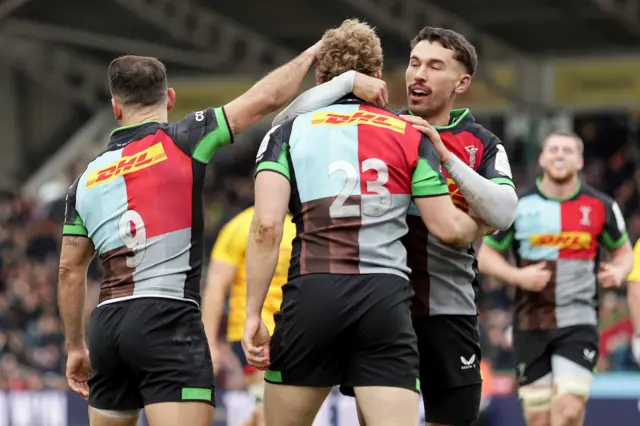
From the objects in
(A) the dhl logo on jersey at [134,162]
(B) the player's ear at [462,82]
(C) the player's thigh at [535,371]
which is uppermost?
(B) the player's ear at [462,82]

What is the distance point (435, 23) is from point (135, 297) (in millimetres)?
15208

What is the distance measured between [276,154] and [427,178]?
644 millimetres

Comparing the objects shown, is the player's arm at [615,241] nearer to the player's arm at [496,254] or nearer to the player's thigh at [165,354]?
the player's arm at [496,254]

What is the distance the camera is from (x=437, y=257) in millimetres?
5969

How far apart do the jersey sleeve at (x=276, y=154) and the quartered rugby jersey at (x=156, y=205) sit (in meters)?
0.31

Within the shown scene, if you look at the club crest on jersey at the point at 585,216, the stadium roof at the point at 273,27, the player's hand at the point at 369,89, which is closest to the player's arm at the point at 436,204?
the player's hand at the point at 369,89

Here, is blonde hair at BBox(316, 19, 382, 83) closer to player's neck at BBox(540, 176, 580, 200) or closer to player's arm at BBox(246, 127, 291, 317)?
player's arm at BBox(246, 127, 291, 317)

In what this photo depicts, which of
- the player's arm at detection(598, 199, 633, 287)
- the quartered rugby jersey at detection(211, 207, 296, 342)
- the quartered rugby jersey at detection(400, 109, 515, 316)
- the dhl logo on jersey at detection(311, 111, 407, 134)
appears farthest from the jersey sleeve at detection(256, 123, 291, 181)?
the player's arm at detection(598, 199, 633, 287)

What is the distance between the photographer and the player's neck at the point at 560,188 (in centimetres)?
936

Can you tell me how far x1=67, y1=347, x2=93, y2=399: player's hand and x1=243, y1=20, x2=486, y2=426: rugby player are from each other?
112cm

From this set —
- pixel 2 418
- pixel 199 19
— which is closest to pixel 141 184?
pixel 2 418

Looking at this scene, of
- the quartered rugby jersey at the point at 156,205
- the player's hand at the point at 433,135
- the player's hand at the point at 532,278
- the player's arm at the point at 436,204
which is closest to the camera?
the player's arm at the point at 436,204

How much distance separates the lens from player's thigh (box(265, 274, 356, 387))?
5.44 metres

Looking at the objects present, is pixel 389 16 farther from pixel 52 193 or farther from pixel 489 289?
pixel 52 193
